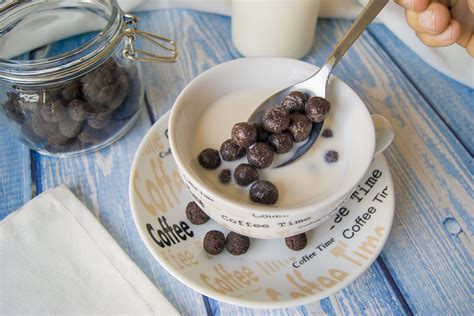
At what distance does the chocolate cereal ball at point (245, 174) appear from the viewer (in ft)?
2.05

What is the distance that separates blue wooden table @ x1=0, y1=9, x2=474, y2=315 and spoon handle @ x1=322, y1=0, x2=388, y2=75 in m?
0.24

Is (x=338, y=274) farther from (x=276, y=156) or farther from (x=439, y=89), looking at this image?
(x=439, y=89)

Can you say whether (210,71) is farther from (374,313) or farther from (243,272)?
(374,313)

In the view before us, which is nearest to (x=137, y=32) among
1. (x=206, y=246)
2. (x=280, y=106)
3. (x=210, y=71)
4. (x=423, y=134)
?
(x=210, y=71)

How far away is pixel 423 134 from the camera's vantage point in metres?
0.87

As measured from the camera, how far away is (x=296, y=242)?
653 mm

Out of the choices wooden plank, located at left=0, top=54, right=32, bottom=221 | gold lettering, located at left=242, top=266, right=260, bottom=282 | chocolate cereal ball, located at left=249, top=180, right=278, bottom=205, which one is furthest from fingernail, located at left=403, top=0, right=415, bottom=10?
wooden plank, located at left=0, top=54, right=32, bottom=221

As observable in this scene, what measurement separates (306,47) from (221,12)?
0.78 ft

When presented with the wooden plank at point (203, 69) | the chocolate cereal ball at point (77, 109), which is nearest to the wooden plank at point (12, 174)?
the chocolate cereal ball at point (77, 109)

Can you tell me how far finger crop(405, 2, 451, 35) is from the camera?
0.71 meters

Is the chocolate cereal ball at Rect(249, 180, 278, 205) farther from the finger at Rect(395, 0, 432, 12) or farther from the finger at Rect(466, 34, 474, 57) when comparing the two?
the finger at Rect(466, 34, 474, 57)

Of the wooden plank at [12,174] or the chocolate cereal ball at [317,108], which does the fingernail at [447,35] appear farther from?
the wooden plank at [12,174]

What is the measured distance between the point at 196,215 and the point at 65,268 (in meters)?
0.21

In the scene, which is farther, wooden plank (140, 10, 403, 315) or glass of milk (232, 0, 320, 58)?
glass of milk (232, 0, 320, 58)
